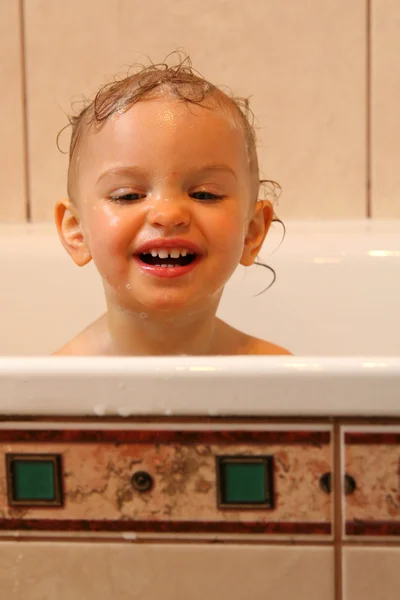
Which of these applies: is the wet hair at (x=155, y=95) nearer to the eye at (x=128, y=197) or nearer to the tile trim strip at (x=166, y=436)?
the eye at (x=128, y=197)

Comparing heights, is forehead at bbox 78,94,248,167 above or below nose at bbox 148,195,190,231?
above

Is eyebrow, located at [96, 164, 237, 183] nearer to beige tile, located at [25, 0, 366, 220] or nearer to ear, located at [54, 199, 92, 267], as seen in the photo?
ear, located at [54, 199, 92, 267]

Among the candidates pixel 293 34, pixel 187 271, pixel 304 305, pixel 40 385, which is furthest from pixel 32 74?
pixel 40 385

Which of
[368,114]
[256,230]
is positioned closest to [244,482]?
[256,230]

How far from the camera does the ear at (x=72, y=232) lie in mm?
801

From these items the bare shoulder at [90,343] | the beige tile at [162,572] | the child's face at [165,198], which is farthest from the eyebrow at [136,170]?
the beige tile at [162,572]

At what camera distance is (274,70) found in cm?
→ 124

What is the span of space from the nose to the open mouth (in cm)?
3

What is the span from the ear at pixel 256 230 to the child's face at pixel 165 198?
0.07 meters

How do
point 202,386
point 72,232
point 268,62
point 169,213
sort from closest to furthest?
point 202,386 < point 169,213 < point 72,232 < point 268,62

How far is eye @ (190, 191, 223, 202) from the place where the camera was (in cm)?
71

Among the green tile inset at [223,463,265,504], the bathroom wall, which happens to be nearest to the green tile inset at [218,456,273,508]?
the green tile inset at [223,463,265,504]

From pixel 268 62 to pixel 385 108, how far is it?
0.66 ft

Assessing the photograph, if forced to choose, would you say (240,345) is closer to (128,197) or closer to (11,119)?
(128,197)
